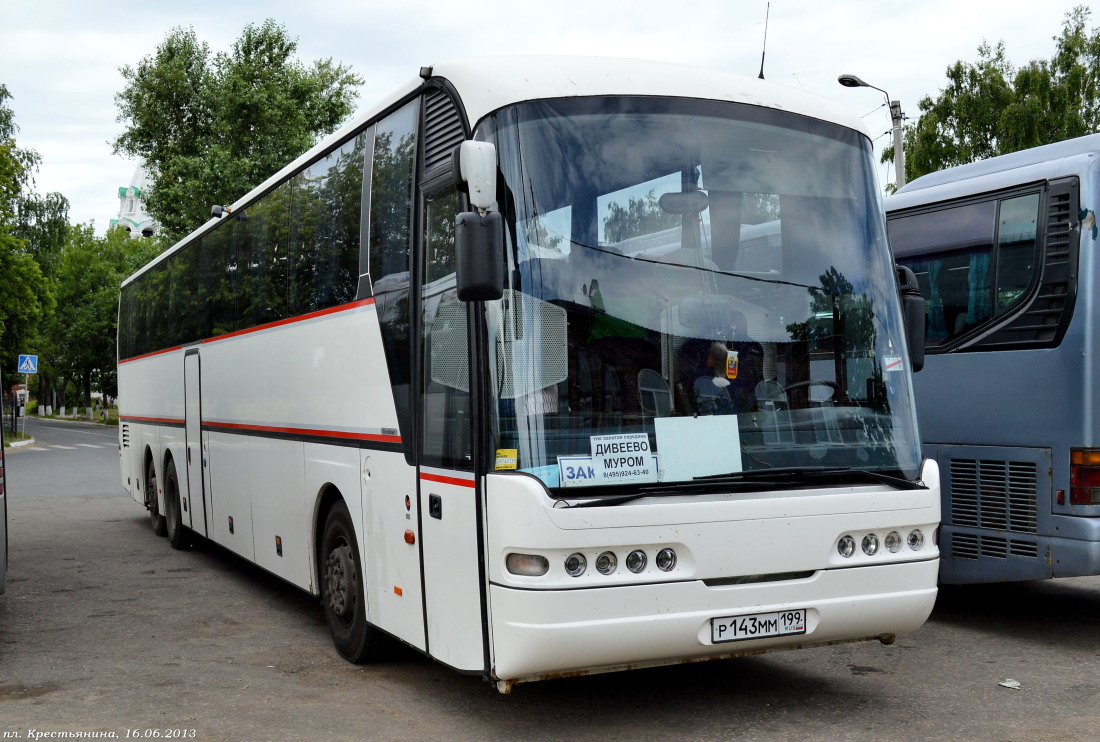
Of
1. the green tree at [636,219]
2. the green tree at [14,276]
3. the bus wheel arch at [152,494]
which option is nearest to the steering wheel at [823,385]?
the green tree at [636,219]

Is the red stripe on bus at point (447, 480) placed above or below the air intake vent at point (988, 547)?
above

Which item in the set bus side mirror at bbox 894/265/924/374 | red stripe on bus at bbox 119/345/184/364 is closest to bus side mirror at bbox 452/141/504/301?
bus side mirror at bbox 894/265/924/374

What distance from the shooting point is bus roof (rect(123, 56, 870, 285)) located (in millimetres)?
5652

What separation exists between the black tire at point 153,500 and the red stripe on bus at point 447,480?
30.3 ft

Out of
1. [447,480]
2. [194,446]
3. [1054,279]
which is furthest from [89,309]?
[447,480]

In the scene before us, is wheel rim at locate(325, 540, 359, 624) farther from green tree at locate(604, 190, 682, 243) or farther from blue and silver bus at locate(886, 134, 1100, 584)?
blue and silver bus at locate(886, 134, 1100, 584)

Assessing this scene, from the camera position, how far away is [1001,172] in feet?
28.0

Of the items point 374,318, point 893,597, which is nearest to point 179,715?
point 374,318

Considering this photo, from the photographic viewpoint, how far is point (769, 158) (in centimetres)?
604

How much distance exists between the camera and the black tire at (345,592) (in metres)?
7.07

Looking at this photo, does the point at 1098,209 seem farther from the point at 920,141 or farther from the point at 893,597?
the point at 920,141

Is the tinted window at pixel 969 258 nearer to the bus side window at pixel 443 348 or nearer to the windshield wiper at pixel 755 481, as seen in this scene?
the windshield wiper at pixel 755 481

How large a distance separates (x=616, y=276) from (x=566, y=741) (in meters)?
2.24

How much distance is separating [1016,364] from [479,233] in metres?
4.64
